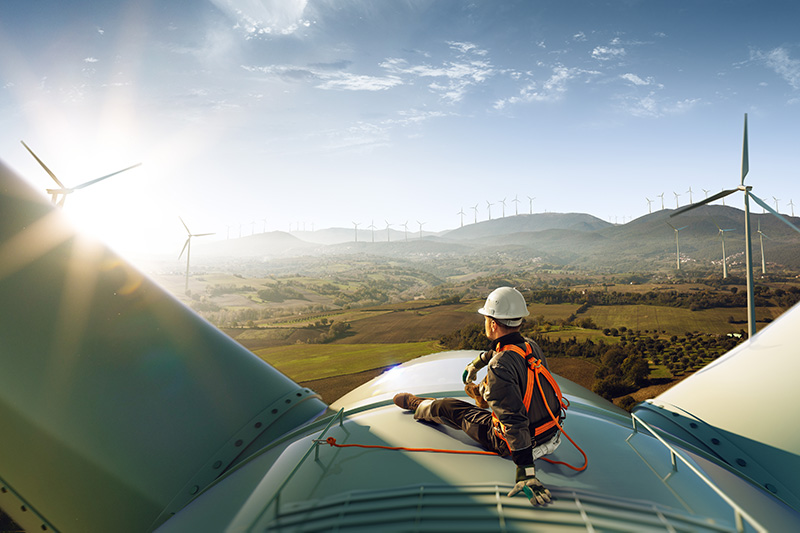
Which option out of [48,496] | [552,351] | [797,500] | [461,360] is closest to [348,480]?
[48,496]

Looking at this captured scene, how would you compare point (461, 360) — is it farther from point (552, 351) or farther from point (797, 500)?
point (552, 351)

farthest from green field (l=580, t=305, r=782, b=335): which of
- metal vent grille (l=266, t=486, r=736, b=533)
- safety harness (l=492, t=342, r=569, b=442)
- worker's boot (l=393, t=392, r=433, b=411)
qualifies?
metal vent grille (l=266, t=486, r=736, b=533)

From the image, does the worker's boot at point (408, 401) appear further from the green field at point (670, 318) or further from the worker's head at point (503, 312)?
the green field at point (670, 318)

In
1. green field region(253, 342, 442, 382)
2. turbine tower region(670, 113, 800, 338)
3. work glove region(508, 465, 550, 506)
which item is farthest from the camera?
green field region(253, 342, 442, 382)

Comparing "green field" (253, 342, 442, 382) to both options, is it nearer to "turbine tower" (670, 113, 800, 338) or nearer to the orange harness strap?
"turbine tower" (670, 113, 800, 338)

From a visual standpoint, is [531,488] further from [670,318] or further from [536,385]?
[670,318]

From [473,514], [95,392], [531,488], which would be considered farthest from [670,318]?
[95,392]

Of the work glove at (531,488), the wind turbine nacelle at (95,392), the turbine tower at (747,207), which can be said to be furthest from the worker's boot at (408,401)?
the turbine tower at (747,207)
